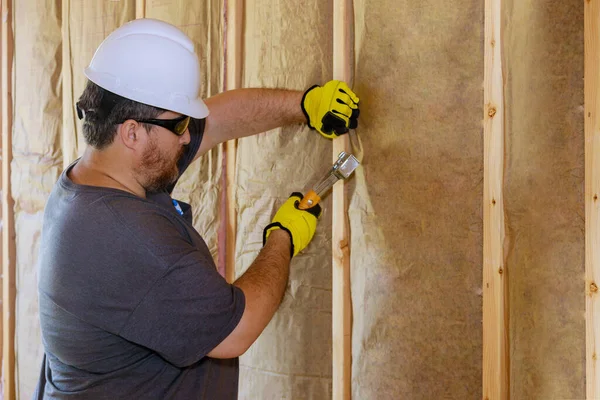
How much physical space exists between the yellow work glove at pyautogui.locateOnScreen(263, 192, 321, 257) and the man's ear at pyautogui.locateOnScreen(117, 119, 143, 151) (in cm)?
45

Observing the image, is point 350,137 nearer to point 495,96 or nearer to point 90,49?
point 495,96

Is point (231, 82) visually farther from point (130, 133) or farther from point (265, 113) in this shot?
point (130, 133)

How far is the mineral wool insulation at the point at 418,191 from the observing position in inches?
57.3

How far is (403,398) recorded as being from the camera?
67.5 inches

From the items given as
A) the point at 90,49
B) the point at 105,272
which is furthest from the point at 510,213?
the point at 90,49

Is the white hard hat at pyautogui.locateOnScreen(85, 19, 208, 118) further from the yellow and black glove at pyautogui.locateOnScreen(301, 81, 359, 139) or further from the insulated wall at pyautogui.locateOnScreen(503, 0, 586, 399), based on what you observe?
the insulated wall at pyautogui.locateOnScreen(503, 0, 586, 399)

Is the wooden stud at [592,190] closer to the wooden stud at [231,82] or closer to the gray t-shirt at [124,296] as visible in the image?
the gray t-shirt at [124,296]

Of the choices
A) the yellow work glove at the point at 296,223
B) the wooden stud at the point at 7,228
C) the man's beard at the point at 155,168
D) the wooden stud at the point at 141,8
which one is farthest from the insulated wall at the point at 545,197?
the wooden stud at the point at 7,228

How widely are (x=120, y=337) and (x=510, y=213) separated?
1008 millimetres

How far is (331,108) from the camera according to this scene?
1.67 m

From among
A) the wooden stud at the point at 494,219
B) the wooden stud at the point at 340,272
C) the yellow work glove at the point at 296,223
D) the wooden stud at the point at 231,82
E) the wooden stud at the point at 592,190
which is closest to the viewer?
the wooden stud at the point at 592,190

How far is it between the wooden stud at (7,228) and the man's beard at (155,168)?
1.57 m

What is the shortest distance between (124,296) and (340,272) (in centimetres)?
75

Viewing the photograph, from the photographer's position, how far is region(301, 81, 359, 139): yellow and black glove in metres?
1.67
